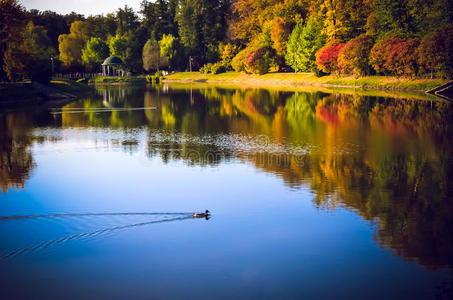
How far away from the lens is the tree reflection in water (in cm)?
1297

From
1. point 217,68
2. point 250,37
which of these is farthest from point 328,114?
point 250,37

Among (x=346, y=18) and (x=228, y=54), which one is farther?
(x=228, y=54)

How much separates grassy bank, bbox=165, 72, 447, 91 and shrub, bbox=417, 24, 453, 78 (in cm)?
203

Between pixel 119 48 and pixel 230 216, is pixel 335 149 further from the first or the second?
pixel 119 48

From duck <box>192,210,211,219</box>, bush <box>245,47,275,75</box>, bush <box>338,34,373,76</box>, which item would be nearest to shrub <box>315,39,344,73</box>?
bush <box>338,34,373,76</box>

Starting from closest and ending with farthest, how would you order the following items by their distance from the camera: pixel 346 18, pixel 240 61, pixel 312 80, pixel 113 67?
pixel 346 18 < pixel 312 80 < pixel 240 61 < pixel 113 67

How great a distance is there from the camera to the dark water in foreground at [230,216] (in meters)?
9.56

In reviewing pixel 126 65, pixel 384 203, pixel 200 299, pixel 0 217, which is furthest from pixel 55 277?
pixel 126 65

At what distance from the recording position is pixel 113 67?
112312 millimetres

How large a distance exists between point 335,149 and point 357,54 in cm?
4733

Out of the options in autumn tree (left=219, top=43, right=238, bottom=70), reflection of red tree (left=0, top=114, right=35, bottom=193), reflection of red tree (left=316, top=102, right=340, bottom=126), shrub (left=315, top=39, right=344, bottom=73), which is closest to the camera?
reflection of red tree (left=0, top=114, right=35, bottom=193)

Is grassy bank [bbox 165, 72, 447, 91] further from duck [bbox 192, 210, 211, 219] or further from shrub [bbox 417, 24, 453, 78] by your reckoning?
duck [bbox 192, 210, 211, 219]

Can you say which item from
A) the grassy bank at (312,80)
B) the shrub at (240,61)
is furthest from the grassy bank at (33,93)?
the shrub at (240,61)

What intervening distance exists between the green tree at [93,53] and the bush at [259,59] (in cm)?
4276
